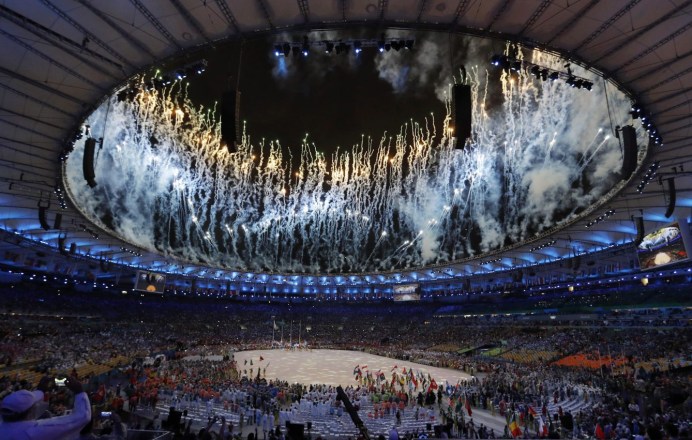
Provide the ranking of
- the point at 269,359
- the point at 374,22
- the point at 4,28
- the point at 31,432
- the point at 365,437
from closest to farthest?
1. the point at 31,432
2. the point at 365,437
3. the point at 4,28
4. the point at 374,22
5. the point at 269,359

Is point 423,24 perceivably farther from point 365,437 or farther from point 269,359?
point 269,359

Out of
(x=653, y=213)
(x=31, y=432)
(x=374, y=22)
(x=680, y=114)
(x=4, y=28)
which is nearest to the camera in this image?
(x=31, y=432)

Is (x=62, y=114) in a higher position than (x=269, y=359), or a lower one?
higher

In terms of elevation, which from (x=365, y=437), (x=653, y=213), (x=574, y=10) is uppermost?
(x=574, y=10)

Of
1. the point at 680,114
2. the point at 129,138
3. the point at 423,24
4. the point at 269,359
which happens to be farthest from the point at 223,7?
the point at 269,359

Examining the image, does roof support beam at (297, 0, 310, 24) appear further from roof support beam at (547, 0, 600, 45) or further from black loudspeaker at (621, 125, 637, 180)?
black loudspeaker at (621, 125, 637, 180)

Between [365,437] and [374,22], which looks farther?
[374,22]

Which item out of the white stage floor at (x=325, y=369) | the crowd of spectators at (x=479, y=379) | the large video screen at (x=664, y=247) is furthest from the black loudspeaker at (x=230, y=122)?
the large video screen at (x=664, y=247)

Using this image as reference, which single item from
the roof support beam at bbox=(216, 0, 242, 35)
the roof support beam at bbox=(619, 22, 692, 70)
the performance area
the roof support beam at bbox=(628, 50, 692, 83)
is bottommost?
the performance area

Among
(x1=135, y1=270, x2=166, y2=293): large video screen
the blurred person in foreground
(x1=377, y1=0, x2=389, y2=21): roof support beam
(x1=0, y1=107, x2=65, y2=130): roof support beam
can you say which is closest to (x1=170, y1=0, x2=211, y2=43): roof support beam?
(x1=377, y1=0, x2=389, y2=21): roof support beam
